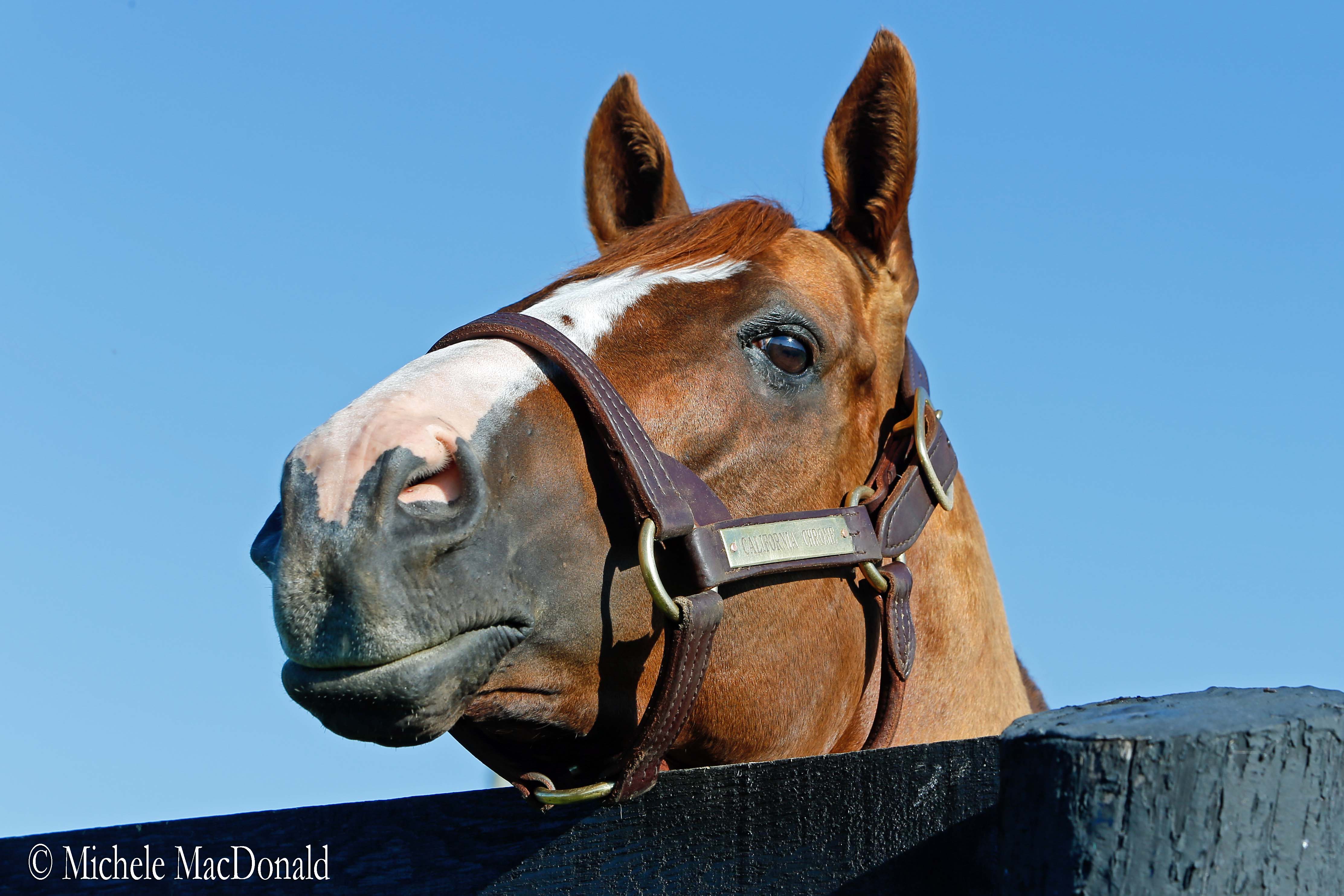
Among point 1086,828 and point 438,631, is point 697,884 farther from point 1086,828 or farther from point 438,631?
point 1086,828

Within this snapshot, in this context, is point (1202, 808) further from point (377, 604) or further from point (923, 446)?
point (923, 446)

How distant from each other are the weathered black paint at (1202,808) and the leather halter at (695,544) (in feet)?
3.57

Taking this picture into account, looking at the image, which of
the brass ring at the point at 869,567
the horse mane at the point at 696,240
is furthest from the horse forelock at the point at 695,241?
the brass ring at the point at 869,567

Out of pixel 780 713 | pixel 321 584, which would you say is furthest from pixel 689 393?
pixel 321 584

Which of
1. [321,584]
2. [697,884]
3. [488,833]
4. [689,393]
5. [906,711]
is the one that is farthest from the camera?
[906,711]

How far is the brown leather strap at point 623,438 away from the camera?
7.68ft

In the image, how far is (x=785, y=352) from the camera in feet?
9.54

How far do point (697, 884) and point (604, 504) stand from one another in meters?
0.83

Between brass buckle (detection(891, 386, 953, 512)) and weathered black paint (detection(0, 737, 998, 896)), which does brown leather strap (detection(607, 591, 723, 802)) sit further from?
brass buckle (detection(891, 386, 953, 512))

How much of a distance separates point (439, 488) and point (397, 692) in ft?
1.24

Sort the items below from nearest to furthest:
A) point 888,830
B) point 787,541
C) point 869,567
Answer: point 888,830
point 787,541
point 869,567

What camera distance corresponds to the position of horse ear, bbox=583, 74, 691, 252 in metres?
4.16

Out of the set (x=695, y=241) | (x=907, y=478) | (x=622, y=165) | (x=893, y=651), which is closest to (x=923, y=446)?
(x=907, y=478)

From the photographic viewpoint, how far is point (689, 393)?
8.78 feet
